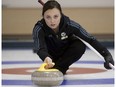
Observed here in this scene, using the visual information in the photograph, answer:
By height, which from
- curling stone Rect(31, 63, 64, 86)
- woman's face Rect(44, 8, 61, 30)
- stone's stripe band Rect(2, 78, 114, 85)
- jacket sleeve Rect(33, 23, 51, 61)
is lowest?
stone's stripe band Rect(2, 78, 114, 85)

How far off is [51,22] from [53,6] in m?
0.08

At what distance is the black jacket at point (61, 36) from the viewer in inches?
60.7

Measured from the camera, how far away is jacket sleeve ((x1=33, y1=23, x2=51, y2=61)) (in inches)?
57.8

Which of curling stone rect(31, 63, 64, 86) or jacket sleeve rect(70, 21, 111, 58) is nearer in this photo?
curling stone rect(31, 63, 64, 86)

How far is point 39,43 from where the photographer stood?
59.6 inches

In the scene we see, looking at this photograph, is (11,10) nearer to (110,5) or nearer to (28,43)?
(28,43)

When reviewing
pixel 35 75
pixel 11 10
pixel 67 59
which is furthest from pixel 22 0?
pixel 35 75

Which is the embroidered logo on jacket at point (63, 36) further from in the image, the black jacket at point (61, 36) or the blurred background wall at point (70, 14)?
the blurred background wall at point (70, 14)

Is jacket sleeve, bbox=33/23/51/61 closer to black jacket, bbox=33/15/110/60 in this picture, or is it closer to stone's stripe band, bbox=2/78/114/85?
black jacket, bbox=33/15/110/60

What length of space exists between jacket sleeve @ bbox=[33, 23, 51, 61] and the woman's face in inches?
3.3

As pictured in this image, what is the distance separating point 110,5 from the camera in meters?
4.03

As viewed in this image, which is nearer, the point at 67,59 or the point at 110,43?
the point at 67,59

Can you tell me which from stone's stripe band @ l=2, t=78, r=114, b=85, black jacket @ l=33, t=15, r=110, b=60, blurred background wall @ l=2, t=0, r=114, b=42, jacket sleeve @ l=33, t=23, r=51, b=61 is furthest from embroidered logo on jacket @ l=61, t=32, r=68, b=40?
blurred background wall @ l=2, t=0, r=114, b=42

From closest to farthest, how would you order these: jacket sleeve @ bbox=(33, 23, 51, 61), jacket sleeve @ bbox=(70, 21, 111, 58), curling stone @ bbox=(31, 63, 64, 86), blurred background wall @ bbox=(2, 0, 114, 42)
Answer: curling stone @ bbox=(31, 63, 64, 86) → jacket sleeve @ bbox=(33, 23, 51, 61) → jacket sleeve @ bbox=(70, 21, 111, 58) → blurred background wall @ bbox=(2, 0, 114, 42)
